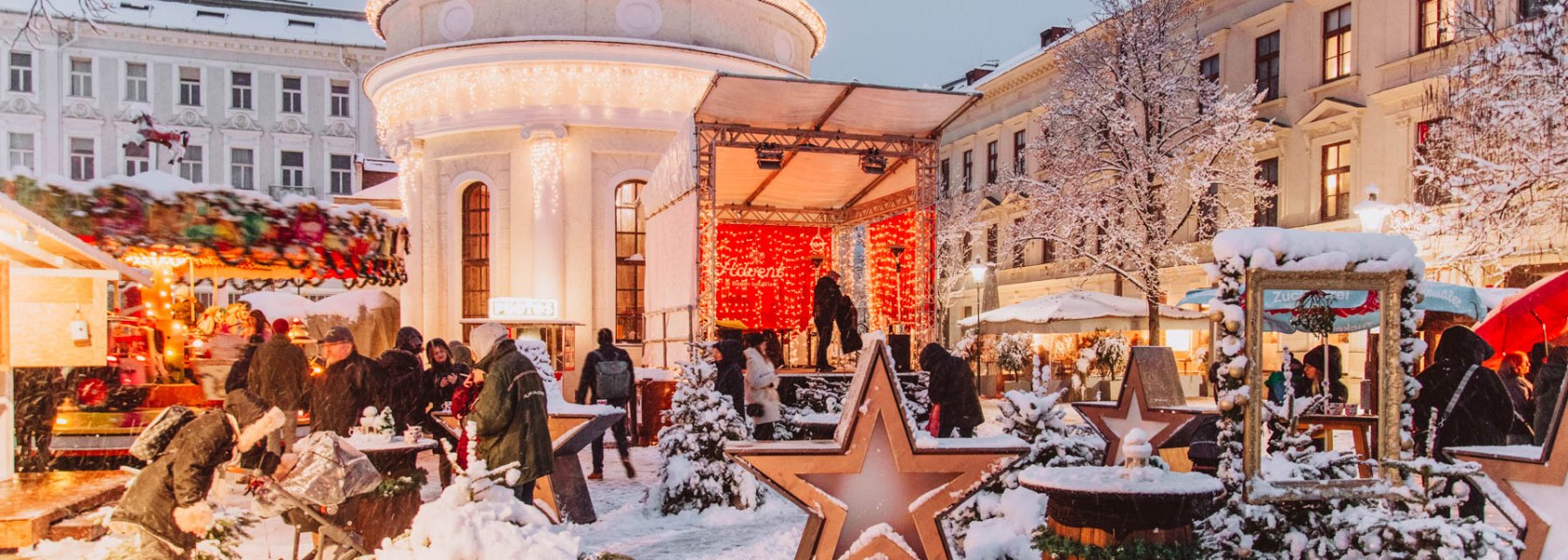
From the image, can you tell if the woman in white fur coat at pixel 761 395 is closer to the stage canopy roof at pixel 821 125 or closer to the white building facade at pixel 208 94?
the stage canopy roof at pixel 821 125

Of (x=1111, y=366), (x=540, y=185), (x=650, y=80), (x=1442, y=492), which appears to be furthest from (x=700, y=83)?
(x=1442, y=492)

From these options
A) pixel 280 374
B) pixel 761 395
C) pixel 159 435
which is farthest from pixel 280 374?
pixel 159 435

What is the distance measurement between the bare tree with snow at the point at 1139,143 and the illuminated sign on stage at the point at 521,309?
35.4 feet

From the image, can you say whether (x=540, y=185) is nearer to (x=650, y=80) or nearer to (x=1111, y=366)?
(x=650, y=80)

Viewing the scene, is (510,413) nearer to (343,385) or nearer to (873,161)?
(343,385)

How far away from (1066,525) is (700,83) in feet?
55.5

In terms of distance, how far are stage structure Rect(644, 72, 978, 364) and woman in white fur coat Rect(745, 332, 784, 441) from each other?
2459 mm

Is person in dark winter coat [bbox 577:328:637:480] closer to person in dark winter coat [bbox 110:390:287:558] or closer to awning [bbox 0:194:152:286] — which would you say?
awning [bbox 0:194:152:286]

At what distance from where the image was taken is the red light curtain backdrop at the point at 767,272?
22000 millimetres

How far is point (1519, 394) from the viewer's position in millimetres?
9656

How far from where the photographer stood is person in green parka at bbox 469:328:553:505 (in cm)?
725

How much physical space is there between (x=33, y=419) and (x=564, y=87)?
1357 centimetres

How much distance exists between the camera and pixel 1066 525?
19.0 feet

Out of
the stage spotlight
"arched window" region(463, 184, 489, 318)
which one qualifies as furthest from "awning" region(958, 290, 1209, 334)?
"arched window" region(463, 184, 489, 318)
